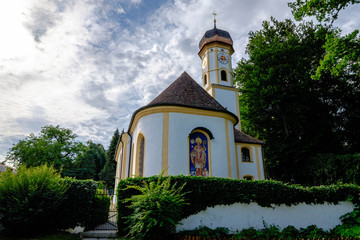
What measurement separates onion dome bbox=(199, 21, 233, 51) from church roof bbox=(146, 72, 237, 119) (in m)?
9.17

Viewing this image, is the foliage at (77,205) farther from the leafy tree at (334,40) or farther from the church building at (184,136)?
the leafy tree at (334,40)

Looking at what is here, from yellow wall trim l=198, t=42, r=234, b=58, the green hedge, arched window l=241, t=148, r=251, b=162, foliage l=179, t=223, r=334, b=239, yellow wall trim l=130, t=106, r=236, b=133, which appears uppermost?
yellow wall trim l=198, t=42, r=234, b=58

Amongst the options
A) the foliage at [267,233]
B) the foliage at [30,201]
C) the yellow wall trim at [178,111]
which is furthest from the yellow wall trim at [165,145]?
the foliage at [30,201]

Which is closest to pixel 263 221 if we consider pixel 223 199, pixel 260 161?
pixel 223 199

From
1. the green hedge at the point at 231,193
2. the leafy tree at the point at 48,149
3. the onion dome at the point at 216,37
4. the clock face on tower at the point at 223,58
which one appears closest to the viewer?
the green hedge at the point at 231,193

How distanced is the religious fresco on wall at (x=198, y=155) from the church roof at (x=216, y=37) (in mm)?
14370

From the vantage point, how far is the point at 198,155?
501 inches

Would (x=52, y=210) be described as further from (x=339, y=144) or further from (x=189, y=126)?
(x=339, y=144)

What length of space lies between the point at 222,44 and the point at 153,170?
17.1 meters

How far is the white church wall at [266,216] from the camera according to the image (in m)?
8.66

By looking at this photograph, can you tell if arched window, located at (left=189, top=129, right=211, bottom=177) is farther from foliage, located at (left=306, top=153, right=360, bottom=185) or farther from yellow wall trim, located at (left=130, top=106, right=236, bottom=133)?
foliage, located at (left=306, top=153, right=360, bottom=185)

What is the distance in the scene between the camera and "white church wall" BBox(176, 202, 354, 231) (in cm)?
866

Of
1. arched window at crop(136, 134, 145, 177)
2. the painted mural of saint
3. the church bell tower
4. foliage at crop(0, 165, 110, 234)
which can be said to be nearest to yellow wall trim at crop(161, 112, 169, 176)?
the painted mural of saint

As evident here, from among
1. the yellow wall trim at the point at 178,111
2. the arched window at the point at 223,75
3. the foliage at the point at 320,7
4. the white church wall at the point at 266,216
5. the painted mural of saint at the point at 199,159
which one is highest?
the arched window at the point at 223,75
